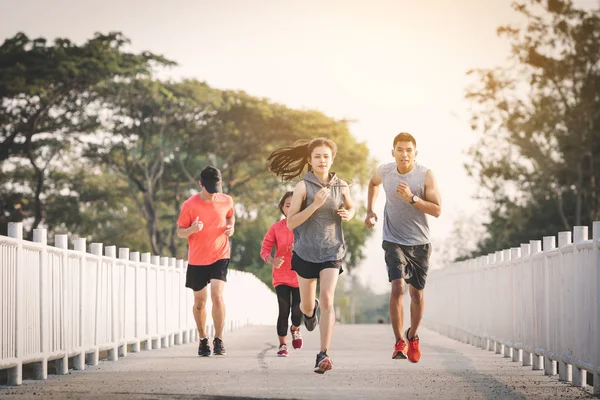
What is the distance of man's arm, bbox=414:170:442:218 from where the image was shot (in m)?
12.1

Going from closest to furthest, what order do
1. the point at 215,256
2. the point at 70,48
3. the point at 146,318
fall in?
the point at 215,256 < the point at 146,318 < the point at 70,48

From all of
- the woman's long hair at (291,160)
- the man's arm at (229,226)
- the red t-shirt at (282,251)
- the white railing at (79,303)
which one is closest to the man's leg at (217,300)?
the man's arm at (229,226)

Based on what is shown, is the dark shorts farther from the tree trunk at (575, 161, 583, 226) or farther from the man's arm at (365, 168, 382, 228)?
the tree trunk at (575, 161, 583, 226)

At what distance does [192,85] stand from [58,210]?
23.7ft

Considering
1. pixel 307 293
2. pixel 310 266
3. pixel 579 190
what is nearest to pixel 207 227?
pixel 307 293

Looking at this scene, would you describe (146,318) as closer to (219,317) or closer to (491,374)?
(219,317)

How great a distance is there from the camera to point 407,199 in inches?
471

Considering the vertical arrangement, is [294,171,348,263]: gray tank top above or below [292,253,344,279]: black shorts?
above

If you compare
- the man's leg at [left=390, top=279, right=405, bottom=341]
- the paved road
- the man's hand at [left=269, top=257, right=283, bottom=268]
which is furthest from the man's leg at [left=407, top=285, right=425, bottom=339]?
the man's hand at [left=269, top=257, right=283, bottom=268]

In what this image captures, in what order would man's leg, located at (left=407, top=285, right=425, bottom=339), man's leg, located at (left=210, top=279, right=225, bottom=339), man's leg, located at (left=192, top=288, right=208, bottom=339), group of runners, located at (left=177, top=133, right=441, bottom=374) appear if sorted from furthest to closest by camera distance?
man's leg, located at (left=192, top=288, right=208, bottom=339) → man's leg, located at (left=210, top=279, right=225, bottom=339) → man's leg, located at (left=407, top=285, right=425, bottom=339) → group of runners, located at (left=177, top=133, right=441, bottom=374)

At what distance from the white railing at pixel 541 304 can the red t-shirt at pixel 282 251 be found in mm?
2519

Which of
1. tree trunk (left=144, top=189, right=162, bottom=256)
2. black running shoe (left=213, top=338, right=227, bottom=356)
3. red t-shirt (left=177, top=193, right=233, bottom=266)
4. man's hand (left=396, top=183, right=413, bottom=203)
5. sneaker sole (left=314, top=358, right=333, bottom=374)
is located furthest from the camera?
tree trunk (left=144, top=189, right=162, bottom=256)

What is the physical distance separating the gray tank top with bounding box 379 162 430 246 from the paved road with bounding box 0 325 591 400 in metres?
1.25

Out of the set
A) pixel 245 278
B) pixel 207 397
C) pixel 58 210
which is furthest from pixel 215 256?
pixel 58 210
